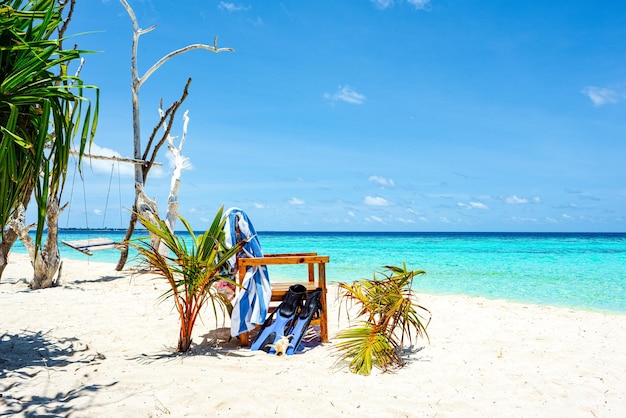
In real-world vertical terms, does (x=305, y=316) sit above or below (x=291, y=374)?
above

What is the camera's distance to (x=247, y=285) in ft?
14.9

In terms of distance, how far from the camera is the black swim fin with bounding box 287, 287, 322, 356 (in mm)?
4375

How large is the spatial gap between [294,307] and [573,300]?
7176mm

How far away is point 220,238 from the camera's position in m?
4.43

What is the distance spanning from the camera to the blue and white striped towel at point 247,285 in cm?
447

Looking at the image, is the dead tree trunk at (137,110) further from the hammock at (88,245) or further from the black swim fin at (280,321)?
the black swim fin at (280,321)

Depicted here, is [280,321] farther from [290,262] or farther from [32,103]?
[32,103]

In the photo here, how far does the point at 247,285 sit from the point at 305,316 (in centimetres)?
64

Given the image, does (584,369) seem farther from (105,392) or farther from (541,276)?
(541,276)

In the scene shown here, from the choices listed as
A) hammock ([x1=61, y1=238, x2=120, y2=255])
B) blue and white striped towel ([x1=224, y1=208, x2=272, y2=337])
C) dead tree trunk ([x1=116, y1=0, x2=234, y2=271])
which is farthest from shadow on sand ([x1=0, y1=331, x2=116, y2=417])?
dead tree trunk ([x1=116, y1=0, x2=234, y2=271])

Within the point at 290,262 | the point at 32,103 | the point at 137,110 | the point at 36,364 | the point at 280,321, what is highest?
the point at 137,110

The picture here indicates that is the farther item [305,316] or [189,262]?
[305,316]

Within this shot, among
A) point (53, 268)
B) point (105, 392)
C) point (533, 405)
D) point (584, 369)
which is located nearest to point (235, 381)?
point (105, 392)

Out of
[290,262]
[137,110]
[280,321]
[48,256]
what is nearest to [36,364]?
[280,321]
